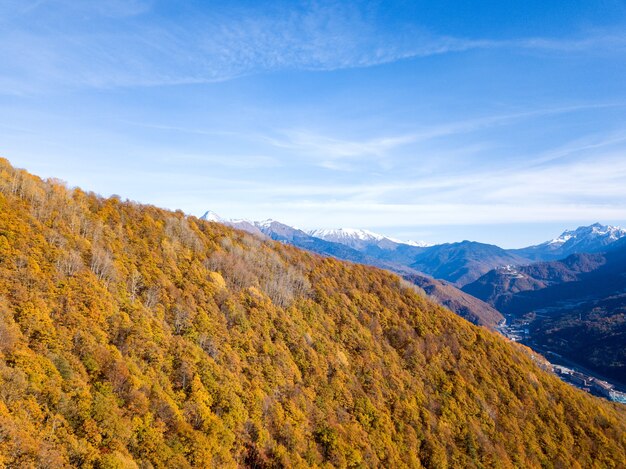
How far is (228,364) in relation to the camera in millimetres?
68188

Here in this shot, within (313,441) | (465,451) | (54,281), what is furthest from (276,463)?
(465,451)

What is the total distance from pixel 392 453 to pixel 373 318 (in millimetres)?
47596

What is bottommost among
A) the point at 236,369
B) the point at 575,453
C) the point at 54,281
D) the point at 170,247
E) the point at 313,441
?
the point at 575,453

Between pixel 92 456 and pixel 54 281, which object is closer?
pixel 92 456

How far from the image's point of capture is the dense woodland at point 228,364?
43062 mm

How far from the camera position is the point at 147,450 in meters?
44.0

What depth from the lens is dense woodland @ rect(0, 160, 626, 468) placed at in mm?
43062

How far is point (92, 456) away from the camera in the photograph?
124ft

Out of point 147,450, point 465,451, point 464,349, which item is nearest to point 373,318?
point 464,349

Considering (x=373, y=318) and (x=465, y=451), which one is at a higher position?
(x=373, y=318)

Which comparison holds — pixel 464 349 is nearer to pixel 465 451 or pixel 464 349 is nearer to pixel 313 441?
pixel 465 451

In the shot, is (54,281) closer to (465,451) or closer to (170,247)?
(170,247)

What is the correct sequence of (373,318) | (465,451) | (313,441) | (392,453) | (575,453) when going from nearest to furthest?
(313,441), (392,453), (465,451), (575,453), (373,318)

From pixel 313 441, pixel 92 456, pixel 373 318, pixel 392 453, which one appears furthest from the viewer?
pixel 373 318
